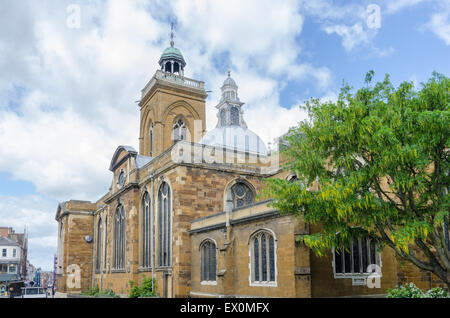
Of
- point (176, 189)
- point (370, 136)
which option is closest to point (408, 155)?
point (370, 136)

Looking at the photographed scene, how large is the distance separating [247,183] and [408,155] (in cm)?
1762

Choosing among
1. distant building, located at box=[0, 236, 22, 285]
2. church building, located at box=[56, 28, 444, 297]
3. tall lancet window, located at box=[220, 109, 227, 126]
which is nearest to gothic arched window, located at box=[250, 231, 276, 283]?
church building, located at box=[56, 28, 444, 297]

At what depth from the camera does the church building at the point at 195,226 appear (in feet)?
62.4

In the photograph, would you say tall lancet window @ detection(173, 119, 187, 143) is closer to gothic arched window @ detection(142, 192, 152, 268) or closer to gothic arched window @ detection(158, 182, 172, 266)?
gothic arched window @ detection(142, 192, 152, 268)

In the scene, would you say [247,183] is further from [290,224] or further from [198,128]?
[198,128]

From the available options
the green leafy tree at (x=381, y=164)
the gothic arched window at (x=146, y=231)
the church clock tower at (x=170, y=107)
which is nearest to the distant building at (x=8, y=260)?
the church clock tower at (x=170, y=107)

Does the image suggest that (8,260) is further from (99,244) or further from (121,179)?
(121,179)

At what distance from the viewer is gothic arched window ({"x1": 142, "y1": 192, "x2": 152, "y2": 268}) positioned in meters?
30.5

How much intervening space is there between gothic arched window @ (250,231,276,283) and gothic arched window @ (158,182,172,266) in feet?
28.1

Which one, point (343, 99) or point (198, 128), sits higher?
point (198, 128)

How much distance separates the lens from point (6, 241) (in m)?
70.8

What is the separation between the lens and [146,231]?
103ft

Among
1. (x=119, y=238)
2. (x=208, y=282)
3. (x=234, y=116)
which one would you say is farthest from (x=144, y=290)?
(x=234, y=116)
